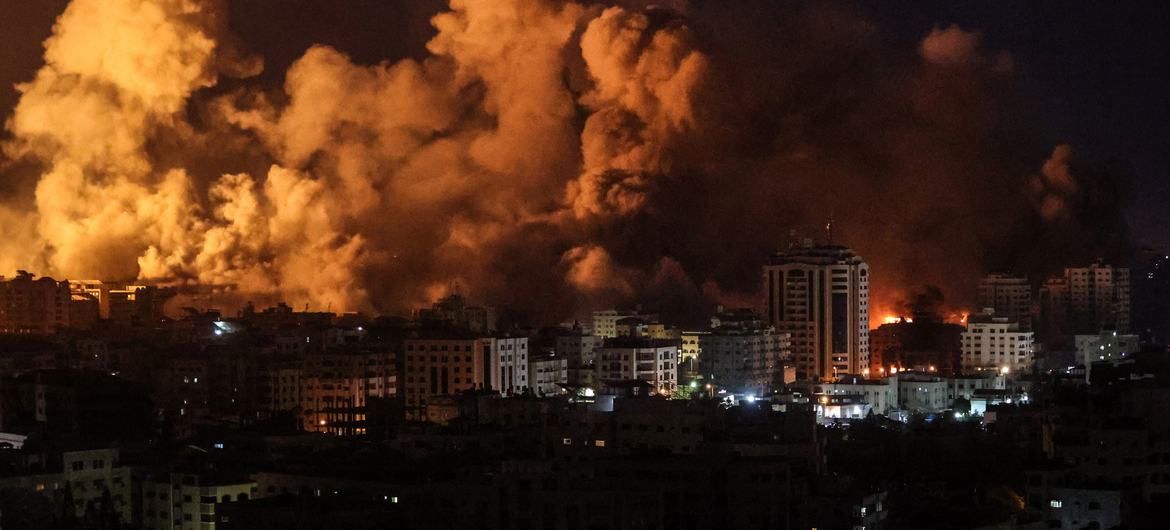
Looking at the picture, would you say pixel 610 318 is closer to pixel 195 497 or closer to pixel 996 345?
pixel 996 345

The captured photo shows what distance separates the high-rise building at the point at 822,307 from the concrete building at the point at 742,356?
1056 millimetres

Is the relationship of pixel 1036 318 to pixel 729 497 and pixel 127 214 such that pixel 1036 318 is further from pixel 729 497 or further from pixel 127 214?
pixel 729 497

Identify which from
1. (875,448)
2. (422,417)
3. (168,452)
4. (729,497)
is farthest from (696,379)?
(729,497)

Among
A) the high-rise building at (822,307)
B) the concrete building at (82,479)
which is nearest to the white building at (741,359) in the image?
the high-rise building at (822,307)

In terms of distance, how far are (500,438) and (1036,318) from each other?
20.6m

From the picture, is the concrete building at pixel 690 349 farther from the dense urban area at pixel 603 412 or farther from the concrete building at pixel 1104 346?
the concrete building at pixel 1104 346

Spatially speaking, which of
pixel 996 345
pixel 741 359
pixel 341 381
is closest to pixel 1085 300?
pixel 996 345

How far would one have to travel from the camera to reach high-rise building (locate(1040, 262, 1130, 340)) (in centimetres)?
4700

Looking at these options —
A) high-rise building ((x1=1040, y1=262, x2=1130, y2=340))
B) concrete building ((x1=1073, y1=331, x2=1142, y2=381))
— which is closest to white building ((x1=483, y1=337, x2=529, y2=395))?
concrete building ((x1=1073, y1=331, x2=1142, y2=381))

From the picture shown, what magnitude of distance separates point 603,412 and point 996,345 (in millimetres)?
14537

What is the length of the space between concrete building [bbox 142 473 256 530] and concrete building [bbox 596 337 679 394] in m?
11.9

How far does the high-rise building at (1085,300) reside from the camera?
4700cm

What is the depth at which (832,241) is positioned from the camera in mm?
A: 46219

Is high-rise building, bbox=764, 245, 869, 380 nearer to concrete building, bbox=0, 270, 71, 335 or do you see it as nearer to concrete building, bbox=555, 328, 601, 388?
concrete building, bbox=555, 328, 601, 388
